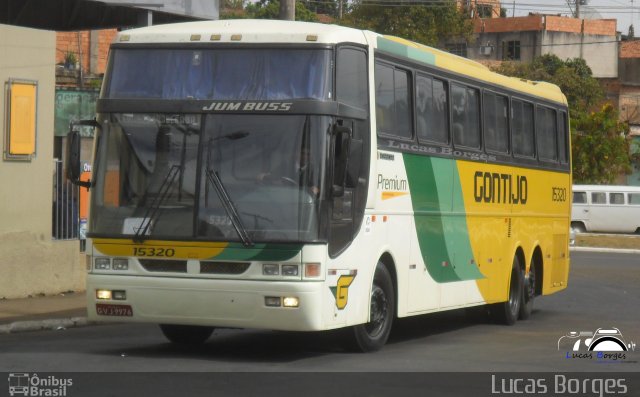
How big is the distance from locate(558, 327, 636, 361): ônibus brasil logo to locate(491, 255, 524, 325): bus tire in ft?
5.23

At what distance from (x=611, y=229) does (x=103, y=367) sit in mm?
43351

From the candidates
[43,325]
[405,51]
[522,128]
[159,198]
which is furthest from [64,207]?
[159,198]

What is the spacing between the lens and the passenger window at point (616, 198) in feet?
170

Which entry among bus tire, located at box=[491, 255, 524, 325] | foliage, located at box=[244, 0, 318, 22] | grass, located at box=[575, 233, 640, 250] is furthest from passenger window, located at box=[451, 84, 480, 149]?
foliage, located at box=[244, 0, 318, 22]

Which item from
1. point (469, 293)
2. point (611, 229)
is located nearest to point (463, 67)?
point (469, 293)

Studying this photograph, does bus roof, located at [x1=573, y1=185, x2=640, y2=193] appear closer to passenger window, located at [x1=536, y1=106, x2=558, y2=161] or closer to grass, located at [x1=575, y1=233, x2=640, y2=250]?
grass, located at [x1=575, y1=233, x2=640, y2=250]

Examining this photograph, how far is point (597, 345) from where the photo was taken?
49.1 ft

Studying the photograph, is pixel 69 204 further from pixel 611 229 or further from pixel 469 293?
pixel 611 229

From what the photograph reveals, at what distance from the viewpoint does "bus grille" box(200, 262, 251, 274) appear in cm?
1221

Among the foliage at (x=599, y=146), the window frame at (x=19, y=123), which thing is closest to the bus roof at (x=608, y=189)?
the foliage at (x=599, y=146)

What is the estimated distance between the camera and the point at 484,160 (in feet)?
56.8

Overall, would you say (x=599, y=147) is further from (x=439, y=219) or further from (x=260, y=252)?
(x=260, y=252)
